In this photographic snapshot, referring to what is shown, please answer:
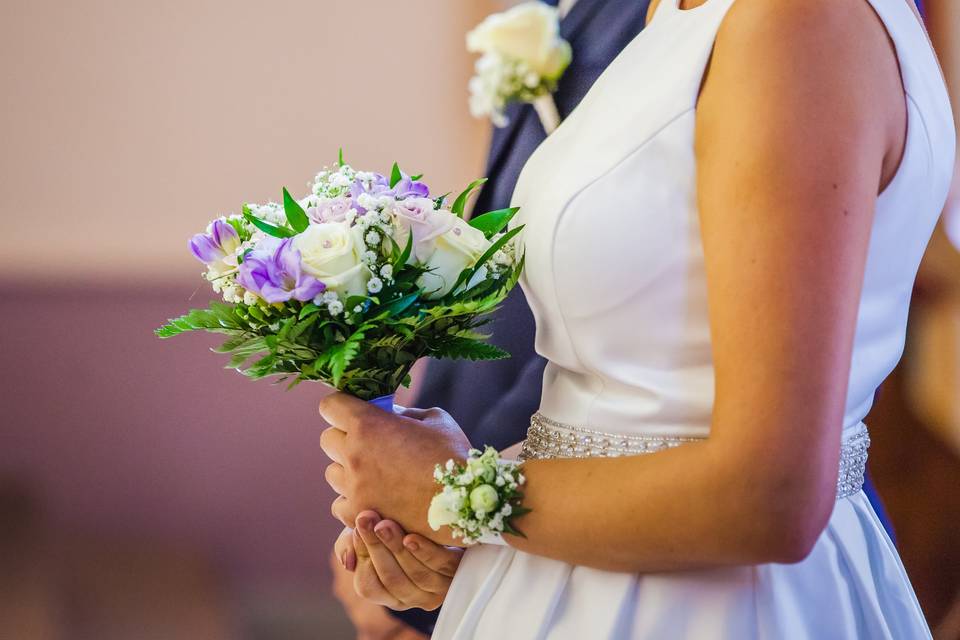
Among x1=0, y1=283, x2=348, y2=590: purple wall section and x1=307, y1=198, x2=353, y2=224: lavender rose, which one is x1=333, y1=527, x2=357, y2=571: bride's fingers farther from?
x1=0, y1=283, x2=348, y2=590: purple wall section

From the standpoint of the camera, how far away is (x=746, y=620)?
3.32 ft

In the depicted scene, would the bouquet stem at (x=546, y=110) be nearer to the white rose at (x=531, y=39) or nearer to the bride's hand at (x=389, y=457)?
the white rose at (x=531, y=39)

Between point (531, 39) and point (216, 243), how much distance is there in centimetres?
96

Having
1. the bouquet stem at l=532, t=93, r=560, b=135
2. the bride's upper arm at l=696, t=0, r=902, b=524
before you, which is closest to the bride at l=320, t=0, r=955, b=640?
the bride's upper arm at l=696, t=0, r=902, b=524

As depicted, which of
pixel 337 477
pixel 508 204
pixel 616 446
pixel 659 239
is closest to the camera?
pixel 659 239

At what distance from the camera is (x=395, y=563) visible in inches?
46.5

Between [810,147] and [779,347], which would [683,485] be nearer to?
[779,347]

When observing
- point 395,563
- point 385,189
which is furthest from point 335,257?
point 395,563

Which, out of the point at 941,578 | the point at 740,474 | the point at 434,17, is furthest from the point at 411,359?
the point at 434,17

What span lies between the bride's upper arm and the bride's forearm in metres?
0.02

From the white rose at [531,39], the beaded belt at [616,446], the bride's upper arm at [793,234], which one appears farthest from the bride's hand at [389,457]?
the white rose at [531,39]

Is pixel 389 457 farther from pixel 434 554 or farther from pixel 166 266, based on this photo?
pixel 166 266

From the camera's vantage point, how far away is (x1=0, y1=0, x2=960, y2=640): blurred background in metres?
3.04

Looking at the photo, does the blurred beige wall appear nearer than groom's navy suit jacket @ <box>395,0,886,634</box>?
No
